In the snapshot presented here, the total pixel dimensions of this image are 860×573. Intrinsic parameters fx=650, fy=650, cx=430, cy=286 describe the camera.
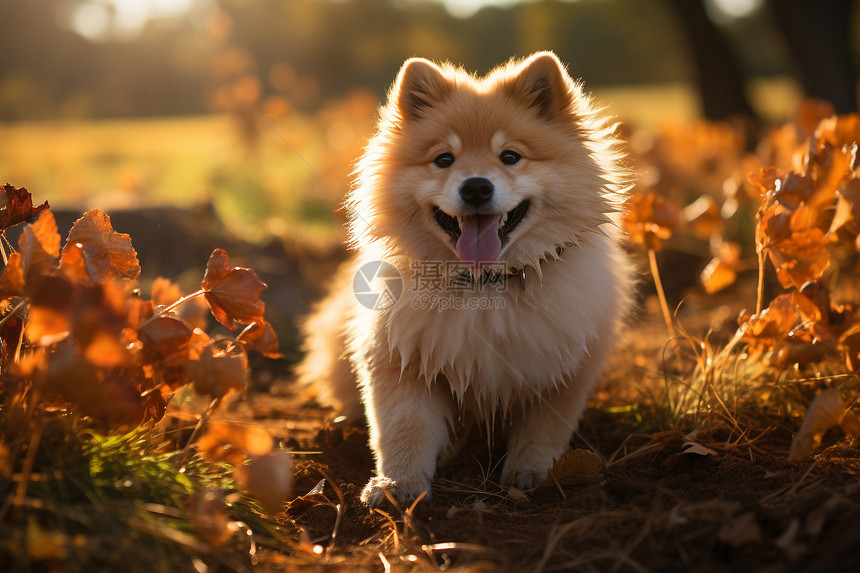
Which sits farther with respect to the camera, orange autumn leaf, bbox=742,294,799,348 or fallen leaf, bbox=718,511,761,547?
orange autumn leaf, bbox=742,294,799,348

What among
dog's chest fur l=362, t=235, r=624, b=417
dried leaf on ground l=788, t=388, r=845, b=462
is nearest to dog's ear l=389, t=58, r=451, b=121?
dog's chest fur l=362, t=235, r=624, b=417

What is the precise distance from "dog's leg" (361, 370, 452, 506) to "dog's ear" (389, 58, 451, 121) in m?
1.14

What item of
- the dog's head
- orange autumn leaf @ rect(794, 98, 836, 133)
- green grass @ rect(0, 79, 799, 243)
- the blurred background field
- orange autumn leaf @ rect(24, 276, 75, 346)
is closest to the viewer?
orange autumn leaf @ rect(24, 276, 75, 346)

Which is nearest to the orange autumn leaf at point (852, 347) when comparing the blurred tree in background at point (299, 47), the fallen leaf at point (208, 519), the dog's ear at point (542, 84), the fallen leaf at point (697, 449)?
the fallen leaf at point (697, 449)

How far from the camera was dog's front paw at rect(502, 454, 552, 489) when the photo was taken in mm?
Answer: 2451

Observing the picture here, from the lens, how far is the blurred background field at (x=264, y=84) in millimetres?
8758

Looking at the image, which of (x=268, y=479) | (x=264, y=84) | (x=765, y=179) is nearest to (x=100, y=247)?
(x=268, y=479)

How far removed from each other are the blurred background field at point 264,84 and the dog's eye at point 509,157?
2.47 ft

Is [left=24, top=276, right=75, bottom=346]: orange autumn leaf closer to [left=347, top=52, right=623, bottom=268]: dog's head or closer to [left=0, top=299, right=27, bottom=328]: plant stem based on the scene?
[left=0, top=299, right=27, bottom=328]: plant stem

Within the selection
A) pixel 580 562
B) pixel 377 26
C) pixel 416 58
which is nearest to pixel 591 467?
pixel 580 562

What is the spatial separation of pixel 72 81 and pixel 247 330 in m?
18.7

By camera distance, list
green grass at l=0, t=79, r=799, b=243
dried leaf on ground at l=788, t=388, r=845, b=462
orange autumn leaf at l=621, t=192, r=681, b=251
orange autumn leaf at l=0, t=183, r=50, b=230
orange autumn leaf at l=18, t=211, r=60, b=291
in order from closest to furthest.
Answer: orange autumn leaf at l=18, t=211, r=60, b=291, dried leaf on ground at l=788, t=388, r=845, b=462, orange autumn leaf at l=0, t=183, r=50, b=230, orange autumn leaf at l=621, t=192, r=681, b=251, green grass at l=0, t=79, r=799, b=243

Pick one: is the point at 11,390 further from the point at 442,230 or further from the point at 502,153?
the point at 502,153

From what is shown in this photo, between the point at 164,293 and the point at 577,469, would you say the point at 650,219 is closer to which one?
the point at 577,469
